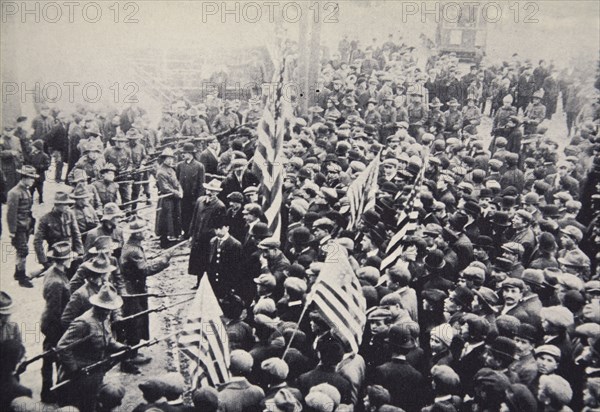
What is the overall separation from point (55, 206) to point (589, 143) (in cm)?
732

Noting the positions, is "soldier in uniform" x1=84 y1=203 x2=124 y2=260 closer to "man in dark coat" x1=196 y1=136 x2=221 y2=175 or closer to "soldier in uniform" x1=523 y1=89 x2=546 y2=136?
"man in dark coat" x1=196 y1=136 x2=221 y2=175

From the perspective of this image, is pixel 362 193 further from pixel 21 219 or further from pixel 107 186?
pixel 21 219

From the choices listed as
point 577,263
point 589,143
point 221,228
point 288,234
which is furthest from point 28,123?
point 589,143

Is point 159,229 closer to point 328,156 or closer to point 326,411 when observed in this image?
point 328,156

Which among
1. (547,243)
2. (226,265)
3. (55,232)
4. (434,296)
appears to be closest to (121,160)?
(55,232)

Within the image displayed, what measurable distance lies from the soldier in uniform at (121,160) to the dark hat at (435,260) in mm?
4227

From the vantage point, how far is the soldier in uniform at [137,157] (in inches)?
318

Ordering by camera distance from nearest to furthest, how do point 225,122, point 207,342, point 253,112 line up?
point 207,342 → point 253,112 → point 225,122

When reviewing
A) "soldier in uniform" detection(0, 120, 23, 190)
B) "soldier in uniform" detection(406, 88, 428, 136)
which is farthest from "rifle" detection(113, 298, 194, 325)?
"soldier in uniform" detection(406, 88, 428, 136)

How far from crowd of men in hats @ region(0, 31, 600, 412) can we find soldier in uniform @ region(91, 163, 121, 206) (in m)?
0.03

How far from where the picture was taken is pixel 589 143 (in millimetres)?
8383

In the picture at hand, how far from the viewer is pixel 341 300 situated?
5.54 meters

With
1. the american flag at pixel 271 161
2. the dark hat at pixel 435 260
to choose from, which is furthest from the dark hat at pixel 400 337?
the american flag at pixel 271 161

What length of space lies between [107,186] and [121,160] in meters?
0.69
